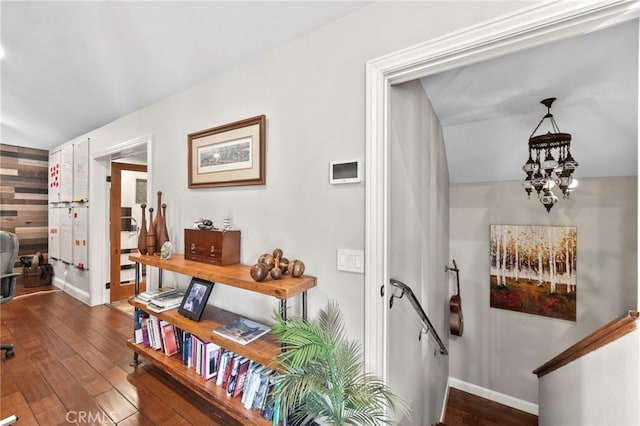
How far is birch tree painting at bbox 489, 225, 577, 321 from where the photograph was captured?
2.87 m

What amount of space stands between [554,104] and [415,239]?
153 centimetres

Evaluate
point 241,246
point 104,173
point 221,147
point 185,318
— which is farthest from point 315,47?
point 104,173

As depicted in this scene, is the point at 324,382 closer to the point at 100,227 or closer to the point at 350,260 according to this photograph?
the point at 350,260

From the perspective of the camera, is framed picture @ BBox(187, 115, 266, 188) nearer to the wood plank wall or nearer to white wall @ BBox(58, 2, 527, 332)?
white wall @ BBox(58, 2, 527, 332)

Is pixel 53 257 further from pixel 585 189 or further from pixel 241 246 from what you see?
pixel 585 189

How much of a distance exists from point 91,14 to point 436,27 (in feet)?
6.75

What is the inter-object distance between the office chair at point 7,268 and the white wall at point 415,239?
3.27 meters

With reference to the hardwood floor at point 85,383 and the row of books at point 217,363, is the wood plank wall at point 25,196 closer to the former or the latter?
the hardwood floor at point 85,383

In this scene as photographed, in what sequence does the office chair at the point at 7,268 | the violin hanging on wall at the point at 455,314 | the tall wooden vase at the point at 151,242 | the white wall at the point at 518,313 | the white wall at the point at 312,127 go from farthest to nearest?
the violin hanging on wall at the point at 455,314 < the white wall at the point at 518,313 < the office chair at the point at 7,268 < the tall wooden vase at the point at 151,242 < the white wall at the point at 312,127

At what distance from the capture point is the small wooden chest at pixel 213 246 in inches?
71.8

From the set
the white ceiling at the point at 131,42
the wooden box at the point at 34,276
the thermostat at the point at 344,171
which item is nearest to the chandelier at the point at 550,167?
the thermostat at the point at 344,171

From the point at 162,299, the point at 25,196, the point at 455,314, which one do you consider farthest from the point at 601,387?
the point at 25,196

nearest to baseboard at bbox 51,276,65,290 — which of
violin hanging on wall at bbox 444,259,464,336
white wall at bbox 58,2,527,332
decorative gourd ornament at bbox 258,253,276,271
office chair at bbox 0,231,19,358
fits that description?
office chair at bbox 0,231,19,358

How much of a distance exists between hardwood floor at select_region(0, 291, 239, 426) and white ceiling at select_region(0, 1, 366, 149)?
236cm
